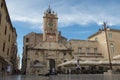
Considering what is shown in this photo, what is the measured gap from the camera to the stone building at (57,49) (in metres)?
44.3

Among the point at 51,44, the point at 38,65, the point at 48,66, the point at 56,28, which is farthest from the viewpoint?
the point at 56,28

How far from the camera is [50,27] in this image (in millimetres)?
52281

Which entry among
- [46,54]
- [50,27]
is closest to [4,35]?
[46,54]

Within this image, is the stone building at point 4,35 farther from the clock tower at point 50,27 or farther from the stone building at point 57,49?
the clock tower at point 50,27

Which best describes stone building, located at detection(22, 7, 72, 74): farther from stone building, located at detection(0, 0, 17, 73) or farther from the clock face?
stone building, located at detection(0, 0, 17, 73)

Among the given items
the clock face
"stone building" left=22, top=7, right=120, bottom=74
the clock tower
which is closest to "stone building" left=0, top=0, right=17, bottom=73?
"stone building" left=22, top=7, right=120, bottom=74

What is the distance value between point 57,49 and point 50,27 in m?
7.94

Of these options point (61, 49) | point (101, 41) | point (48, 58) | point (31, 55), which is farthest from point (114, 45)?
point (31, 55)

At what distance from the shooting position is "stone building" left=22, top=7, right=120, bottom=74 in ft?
145

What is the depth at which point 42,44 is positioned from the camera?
47.0m

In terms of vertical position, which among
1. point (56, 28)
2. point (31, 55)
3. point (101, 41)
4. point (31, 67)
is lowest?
point (31, 67)

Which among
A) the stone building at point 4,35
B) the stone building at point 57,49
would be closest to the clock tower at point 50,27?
the stone building at point 57,49

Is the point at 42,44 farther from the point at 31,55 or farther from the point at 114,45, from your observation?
the point at 114,45

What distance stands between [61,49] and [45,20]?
10495 mm
